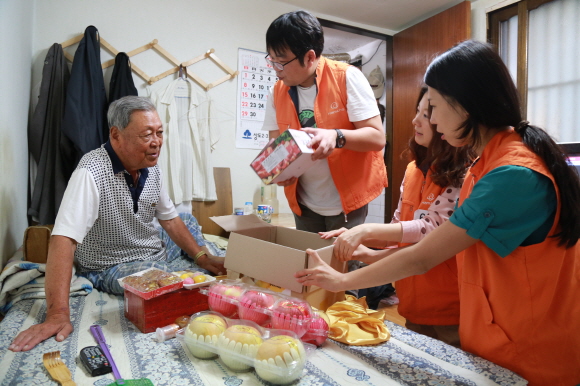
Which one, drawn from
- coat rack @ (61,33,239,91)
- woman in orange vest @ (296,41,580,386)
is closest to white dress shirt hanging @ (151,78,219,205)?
coat rack @ (61,33,239,91)

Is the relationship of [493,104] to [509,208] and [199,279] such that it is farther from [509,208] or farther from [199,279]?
[199,279]

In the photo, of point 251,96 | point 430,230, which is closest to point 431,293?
point 430,230

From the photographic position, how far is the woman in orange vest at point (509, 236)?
0.79m

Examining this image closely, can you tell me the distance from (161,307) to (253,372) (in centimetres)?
34

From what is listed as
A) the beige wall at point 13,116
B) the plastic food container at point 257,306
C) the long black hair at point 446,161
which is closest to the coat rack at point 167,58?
the beige wall at point 13,116

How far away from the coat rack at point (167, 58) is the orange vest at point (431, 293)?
2.21m

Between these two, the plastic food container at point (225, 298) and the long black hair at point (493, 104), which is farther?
the plastic food container at point (225, 298)

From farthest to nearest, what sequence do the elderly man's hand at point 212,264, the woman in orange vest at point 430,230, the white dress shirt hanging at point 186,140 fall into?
the white dress shirt hanging at point 186,140 → the elderly man's hand at point 212,264 → the woman in orange vest at point 430,230

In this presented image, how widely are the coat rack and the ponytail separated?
8.46ft

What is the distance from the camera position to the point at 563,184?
79cm

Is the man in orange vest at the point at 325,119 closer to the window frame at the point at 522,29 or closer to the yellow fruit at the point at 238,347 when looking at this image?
the yellow fruit at the point at 238,347

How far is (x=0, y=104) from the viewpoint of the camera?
169 cm

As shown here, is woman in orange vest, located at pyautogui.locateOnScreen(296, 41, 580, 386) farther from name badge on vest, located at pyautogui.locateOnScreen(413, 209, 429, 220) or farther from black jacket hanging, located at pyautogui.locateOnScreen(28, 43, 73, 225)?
black jacket hanging, located at pyautogui.locateOnScreen(28, 43, 73, 225)

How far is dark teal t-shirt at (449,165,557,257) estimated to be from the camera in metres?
0.78
